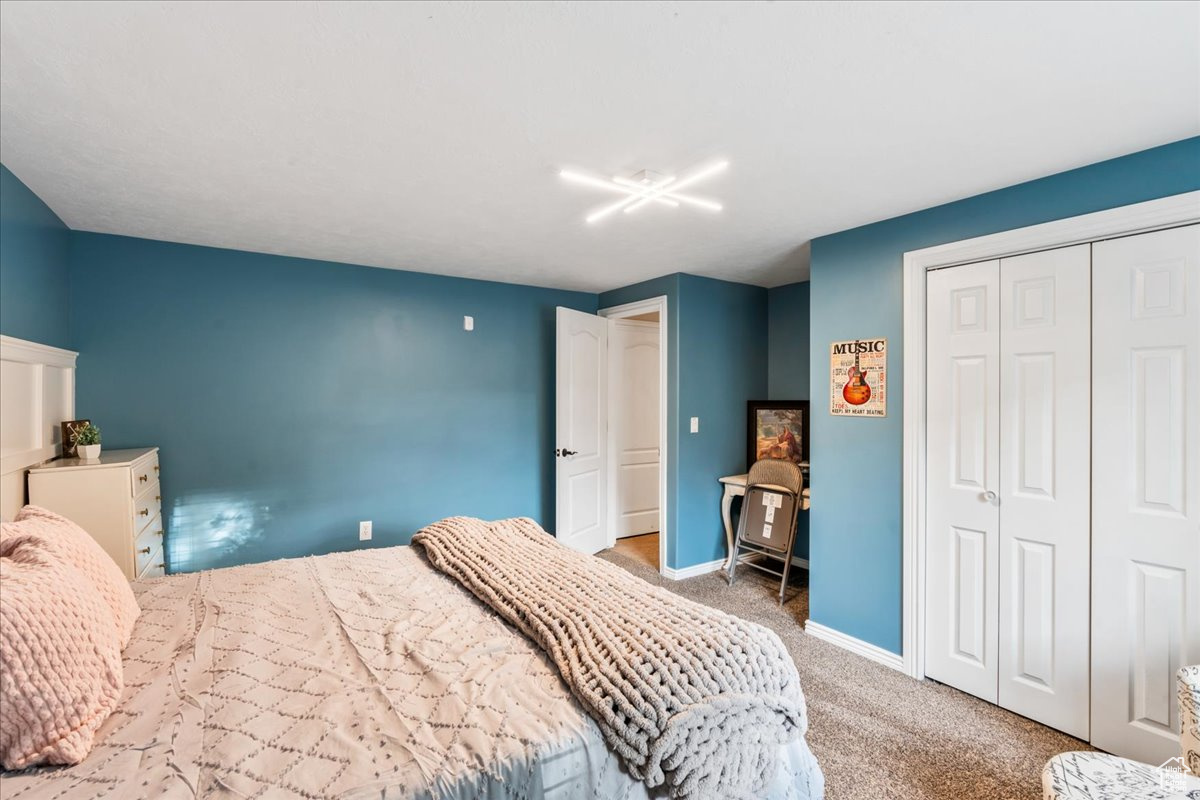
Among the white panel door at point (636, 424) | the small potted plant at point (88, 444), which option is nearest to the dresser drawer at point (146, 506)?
the small potted plant at point (88, 444)

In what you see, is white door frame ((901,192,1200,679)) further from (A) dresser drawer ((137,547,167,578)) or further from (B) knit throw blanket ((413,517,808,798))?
(A) dresser drawer ((137,547,167,578))

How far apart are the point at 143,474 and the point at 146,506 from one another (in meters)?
0.18

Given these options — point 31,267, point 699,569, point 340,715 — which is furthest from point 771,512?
point 31,267

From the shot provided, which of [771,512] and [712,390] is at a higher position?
[712,390]

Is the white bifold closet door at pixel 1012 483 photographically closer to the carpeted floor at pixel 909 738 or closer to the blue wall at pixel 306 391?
the carpeted floor at pixel 909 738

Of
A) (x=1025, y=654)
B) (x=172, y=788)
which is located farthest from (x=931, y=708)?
(x=172, y=788)

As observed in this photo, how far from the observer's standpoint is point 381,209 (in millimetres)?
2629

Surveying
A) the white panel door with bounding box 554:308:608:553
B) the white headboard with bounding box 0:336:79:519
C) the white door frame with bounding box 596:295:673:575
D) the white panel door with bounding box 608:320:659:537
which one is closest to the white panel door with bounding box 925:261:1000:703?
the white door frame with bounding box 596:295:673:575

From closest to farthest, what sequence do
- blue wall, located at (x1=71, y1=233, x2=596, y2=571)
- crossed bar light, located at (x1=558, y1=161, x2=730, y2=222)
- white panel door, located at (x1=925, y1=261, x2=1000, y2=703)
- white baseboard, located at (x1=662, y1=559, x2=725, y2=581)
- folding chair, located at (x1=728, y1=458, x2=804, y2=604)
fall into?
crossed bar light, located at (x1=558, y1=161, x2=730, y2=222) < white panel door, located at (x1=925, y1=261, x2=1000, y2=703) < blue wall, located at (x1=71, y1=233, x2=596, y2=571) < folding chair, located at (x1=728, y1=458, x2=804, y2=604) < white baseboard, located at (x1=662, y1=559, x2=725, y2=581)

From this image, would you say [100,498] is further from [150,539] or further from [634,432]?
[634,432]

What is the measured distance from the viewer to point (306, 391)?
3.63 metres

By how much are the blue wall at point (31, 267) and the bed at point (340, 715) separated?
149 centimetres

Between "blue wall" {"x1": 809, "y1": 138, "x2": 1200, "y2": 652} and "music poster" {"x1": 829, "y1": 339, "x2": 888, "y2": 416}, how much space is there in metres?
0.04

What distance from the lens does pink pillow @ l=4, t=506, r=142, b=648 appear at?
1.36 m
